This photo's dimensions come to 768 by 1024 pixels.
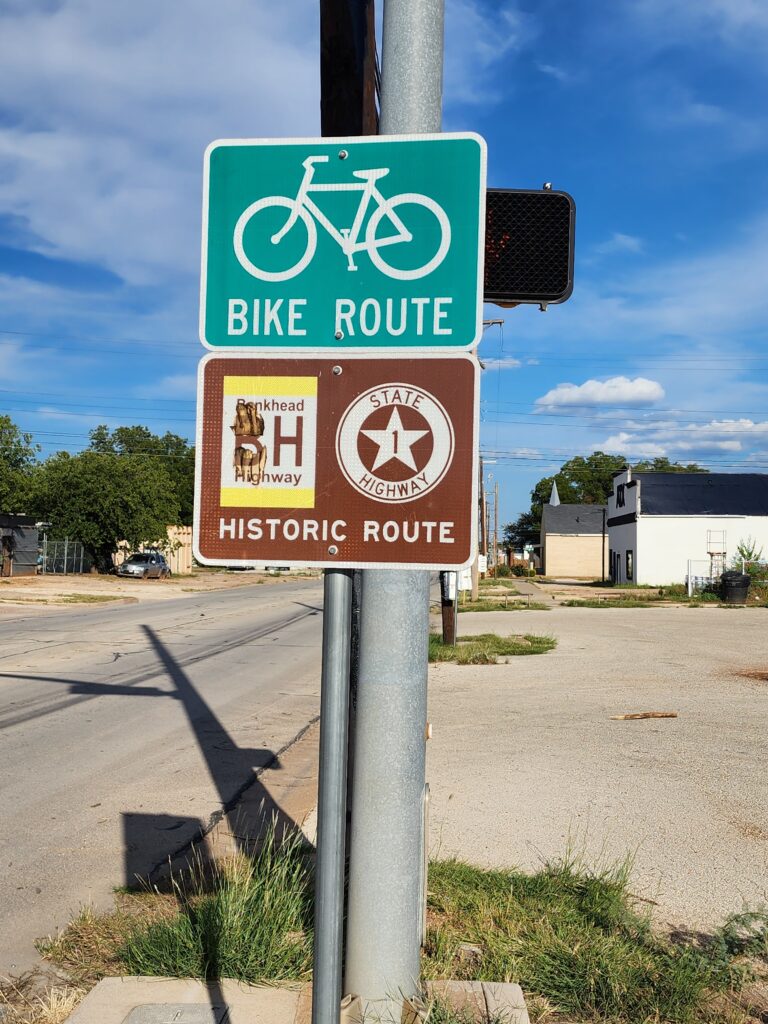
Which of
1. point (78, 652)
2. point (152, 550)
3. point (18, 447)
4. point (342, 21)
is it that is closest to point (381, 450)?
point (342, 21)

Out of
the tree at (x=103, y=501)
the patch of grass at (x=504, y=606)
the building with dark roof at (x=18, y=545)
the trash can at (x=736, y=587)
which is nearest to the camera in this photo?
the patch of grass at (x=504, y=606)

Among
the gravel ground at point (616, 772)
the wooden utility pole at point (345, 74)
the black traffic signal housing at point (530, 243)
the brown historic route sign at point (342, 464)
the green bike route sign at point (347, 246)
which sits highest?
the wooden utility pole at point (345, 74)

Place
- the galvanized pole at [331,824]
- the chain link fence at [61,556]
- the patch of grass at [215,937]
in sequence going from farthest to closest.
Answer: the chain link fence at [61,556], the patch of grass at [215,937], the galvanized pole at [331,824]

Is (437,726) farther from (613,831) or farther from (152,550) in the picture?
(152,550)

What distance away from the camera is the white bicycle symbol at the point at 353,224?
241 cm

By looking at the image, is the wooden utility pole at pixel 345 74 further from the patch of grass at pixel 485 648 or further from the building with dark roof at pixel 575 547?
the building with dark roof at pixel 575 547

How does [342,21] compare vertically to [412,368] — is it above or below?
above

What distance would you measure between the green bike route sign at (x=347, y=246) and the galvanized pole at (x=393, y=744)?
0.78 metres

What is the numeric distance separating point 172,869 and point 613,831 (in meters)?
2.52

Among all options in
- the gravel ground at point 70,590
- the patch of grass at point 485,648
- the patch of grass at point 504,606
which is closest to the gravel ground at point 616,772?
the patch of grass at point 485,648

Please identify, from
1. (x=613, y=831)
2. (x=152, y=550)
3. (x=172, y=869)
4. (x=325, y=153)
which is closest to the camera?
(x=325, y=153)

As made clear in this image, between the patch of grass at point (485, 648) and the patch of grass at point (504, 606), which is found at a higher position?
the patch of grass at point (485, 648)

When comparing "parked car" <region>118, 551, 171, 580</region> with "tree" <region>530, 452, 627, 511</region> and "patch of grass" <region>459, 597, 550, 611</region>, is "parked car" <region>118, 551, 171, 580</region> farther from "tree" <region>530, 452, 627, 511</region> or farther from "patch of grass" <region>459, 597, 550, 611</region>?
"tree" <region>530, 452, 627, 511</region>

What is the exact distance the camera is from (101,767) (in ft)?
25.2
